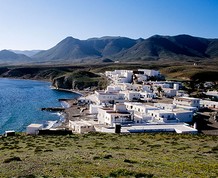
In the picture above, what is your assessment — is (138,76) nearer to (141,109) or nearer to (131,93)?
(131,93)

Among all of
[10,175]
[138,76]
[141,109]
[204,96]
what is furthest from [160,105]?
[10,175]

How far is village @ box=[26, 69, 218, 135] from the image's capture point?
5284 cm

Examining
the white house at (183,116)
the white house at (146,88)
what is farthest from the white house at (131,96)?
the white house at (183,116)

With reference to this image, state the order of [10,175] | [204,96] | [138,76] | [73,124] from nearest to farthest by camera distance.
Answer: [10,175], [73,124], [204,96], [138,76]

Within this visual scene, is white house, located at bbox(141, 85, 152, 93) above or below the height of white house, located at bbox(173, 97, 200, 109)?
above

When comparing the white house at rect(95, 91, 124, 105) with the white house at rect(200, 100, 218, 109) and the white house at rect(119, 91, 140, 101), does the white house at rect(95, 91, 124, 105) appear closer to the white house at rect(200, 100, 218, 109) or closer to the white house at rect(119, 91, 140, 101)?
the white house at rect(119, 91, 140, 101)

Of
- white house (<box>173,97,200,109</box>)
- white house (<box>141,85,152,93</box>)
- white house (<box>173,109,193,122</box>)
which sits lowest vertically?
white house (<box>173,109,193,122</box>)

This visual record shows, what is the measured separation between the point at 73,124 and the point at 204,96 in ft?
180

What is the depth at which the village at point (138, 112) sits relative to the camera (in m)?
52.8

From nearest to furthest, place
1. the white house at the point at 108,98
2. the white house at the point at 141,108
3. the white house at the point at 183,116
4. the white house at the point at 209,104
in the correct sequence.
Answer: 1. the white house at the point at 183,116
2. the white house at the point at 141,108
3. the white house at the point at 209,104
4. the white house at the point at 108,98

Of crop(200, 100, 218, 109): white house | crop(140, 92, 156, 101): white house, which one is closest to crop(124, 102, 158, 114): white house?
crop(200, 100, 218, 109): white house

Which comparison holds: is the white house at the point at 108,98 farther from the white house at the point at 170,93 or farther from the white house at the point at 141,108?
the white house at the point at 170,93

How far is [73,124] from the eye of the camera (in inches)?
2448

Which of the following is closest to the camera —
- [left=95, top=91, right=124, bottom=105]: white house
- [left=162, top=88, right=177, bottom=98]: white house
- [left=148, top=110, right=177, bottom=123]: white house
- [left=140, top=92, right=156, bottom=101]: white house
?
[left=148, top=110, right=177, bottom=123]: white house
